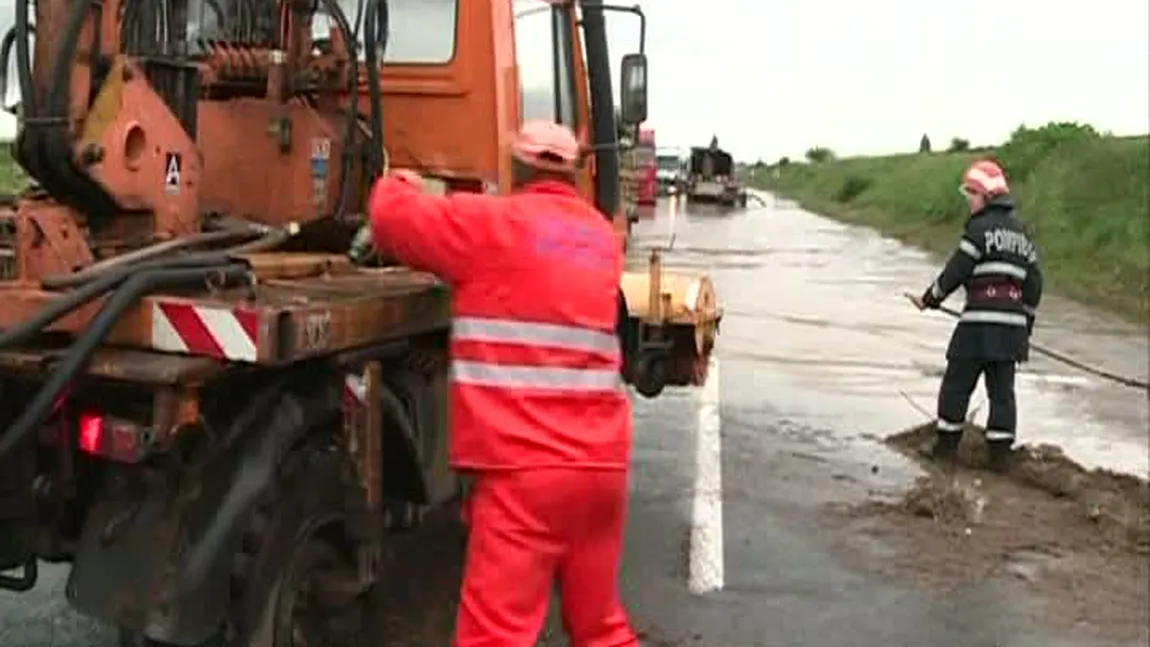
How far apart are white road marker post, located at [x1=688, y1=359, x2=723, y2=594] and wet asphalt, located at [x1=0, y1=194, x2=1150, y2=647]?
6 cm

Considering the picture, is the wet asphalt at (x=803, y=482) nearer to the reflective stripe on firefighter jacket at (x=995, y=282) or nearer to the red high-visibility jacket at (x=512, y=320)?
the reflective stripe on firefighter jacket at (x=995, y=282)

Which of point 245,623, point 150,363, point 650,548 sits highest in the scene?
point 150,363

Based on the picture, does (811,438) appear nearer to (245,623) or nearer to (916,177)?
(245,623)

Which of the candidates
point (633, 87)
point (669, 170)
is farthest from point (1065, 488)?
point (669, 170)

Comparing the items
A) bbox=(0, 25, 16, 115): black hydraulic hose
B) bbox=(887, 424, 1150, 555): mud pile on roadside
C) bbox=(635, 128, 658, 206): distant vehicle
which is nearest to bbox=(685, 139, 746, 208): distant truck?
bbox=(635, 128, 658, 206): distant vehicle

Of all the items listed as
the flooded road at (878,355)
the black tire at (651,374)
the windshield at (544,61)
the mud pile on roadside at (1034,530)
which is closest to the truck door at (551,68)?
the windshield at (544,61)

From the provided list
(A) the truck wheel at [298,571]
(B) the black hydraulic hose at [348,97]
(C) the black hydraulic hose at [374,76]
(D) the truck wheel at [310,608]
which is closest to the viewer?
(A) the truck wheel at [298,571]

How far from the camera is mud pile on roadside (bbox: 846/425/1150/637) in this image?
7441 millimetres

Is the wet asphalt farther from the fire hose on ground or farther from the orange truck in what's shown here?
the orange truck

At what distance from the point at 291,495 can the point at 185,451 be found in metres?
0.42

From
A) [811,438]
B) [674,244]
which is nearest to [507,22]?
[811,438]

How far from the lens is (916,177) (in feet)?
191

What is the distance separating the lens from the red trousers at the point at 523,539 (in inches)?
173

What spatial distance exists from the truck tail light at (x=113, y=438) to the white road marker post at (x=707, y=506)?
3521mm
